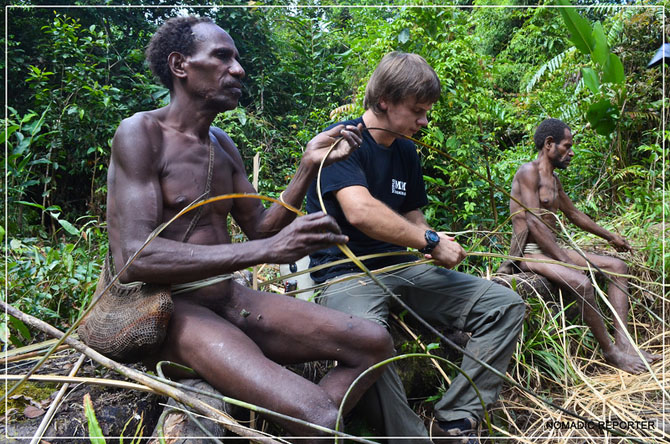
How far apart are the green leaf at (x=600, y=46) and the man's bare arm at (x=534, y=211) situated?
1.98m

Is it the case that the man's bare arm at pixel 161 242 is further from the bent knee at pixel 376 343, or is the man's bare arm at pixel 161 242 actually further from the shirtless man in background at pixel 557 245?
the shirtless man in background at pixel 557 245

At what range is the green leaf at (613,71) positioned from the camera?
4703 mm

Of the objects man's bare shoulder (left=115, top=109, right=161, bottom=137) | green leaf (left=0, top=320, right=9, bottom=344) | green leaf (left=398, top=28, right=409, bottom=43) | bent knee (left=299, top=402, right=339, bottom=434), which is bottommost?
green leaf (left=0, top=320, right=9, bottom=344)

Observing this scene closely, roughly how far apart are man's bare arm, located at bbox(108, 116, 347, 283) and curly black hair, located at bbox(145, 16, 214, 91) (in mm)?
420

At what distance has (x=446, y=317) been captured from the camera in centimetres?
242

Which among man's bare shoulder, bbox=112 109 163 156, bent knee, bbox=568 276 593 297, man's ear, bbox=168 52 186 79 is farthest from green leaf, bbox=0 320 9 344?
bent knee, bbox=568 276 593 297

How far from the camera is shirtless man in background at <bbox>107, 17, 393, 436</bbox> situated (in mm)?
1551

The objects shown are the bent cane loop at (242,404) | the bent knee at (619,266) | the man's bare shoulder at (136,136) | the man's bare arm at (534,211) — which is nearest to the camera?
the bent cane loop at (242,404)

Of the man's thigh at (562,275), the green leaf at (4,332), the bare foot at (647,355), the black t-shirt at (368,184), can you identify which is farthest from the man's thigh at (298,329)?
the bare foot at (647,355)

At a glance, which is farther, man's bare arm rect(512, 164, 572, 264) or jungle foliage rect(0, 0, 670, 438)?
jungle foliage rect(0, 0, 670, 438)

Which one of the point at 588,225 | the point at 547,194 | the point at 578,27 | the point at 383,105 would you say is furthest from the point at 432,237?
the point at 578,27

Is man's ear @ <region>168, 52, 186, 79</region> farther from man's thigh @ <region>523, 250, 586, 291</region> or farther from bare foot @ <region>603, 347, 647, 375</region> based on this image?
bare foot @ <region>603, 347, 647, 375</region>

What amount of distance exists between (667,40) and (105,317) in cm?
679

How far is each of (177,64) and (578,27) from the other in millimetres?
4241
